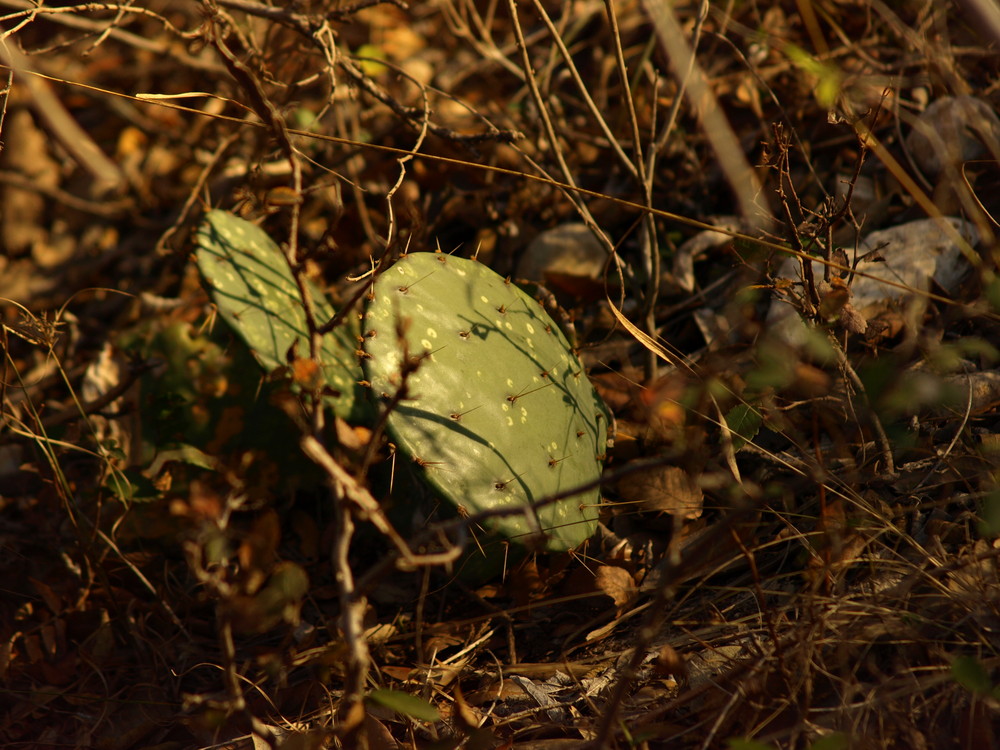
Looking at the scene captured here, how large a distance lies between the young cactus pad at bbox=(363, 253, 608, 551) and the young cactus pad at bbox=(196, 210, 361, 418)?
0.82 feet

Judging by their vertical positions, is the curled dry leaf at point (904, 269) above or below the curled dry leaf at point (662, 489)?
above

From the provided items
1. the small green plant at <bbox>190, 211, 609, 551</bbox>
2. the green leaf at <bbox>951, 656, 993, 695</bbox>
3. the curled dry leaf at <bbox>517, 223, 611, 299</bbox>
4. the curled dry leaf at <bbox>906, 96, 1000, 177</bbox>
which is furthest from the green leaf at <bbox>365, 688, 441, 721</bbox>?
the curled dry leaf at <bbox>906, 96, 1000, 177</bbox>

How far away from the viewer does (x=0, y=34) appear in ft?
4.89

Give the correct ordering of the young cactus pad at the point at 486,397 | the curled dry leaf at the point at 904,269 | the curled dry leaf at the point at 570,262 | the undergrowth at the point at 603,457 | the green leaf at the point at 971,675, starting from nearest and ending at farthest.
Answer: the green leaf at the point at 971,675, the undergrowth at the point at 603,457, the young cactus pad at the point at 486,397, the curled dry leaf at the point at 904,269, the curled dry leaf at the point at 570,262

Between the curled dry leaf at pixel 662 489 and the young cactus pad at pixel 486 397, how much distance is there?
0.12 m

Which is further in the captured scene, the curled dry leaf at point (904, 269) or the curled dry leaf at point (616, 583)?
the curled dry leaf at point (904, 269)

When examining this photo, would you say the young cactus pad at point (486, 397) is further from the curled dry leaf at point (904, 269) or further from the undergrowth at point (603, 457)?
the curled dry leaf at point (904, 269)

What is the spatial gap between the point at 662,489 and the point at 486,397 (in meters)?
0.48

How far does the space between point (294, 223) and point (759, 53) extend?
179 cm

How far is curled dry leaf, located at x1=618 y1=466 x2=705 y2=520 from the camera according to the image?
5.44ft

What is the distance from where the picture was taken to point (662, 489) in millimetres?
1683

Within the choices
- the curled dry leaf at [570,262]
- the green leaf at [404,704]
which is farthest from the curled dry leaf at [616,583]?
the curled dry leaf at [570,262]

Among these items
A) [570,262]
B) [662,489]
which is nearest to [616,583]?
[662,489]

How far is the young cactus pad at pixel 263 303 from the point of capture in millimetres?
1604
